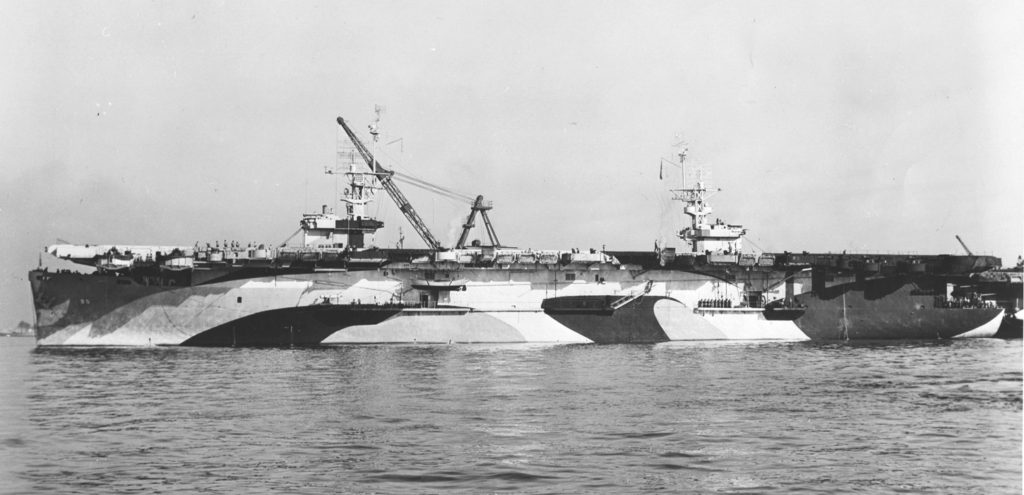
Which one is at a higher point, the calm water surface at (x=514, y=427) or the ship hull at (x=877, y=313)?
the ship hull at (x=877, y=313)

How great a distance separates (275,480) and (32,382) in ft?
42.3

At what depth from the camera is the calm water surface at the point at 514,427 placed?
1085cm

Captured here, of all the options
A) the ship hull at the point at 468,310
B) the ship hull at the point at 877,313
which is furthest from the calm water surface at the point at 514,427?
the ship hull at the point at 877,313

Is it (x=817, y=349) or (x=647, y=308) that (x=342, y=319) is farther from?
(x=817, y=349)

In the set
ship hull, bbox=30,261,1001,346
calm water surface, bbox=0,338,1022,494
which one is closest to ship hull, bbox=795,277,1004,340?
ship hull, bbox=30,261,1001,346

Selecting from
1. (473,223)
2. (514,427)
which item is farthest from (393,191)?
(514,427)

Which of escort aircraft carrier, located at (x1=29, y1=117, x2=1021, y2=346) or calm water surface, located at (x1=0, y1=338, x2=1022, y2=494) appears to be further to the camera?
escort aircraft carrier, located at (x1=29, y1=117, x2=1021, y2=346)

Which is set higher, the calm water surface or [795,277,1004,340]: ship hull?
[795,277,1004,340]: ship hull

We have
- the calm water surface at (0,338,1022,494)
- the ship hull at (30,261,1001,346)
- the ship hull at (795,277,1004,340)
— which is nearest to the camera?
the calm water surface at (0,338,1022,494)

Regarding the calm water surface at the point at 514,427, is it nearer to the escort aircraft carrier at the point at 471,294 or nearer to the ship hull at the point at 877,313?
the escort aircraft carrier at the point at 471,294

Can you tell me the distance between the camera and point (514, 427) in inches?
556

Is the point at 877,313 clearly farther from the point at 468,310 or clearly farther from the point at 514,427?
the point at 514,427

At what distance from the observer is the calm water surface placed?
427 inches

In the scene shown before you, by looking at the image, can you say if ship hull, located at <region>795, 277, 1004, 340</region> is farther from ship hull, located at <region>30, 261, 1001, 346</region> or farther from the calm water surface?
the calm water surface
